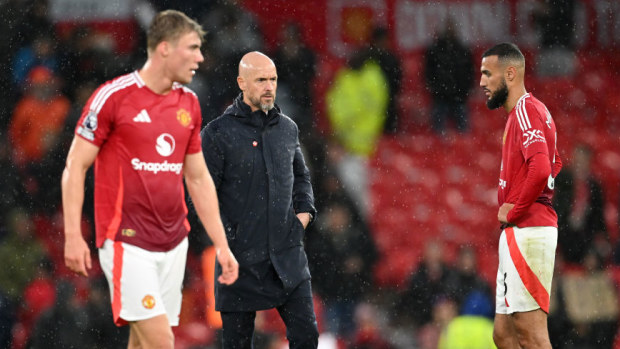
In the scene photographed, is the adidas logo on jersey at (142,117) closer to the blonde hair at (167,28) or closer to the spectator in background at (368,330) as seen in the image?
the blonde hair at (167,28)

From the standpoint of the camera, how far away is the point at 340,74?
10336mm

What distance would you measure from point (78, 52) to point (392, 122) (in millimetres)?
3329

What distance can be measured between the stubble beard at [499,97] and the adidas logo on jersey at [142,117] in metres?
2.17

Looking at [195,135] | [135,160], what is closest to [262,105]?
[195,135]

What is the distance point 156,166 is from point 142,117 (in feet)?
0.73

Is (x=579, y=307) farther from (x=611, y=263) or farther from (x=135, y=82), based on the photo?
(x=135, y=82)

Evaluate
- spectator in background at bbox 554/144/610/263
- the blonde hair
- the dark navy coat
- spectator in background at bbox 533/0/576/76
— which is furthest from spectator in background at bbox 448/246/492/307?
A: the blonde hair

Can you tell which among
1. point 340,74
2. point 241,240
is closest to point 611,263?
point 340,74

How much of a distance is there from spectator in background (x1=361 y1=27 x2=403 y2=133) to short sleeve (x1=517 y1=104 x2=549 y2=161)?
190 inches

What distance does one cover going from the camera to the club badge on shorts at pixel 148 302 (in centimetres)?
424

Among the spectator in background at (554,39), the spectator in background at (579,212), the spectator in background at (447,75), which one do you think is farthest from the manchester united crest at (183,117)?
the spectator in background at (554,39)

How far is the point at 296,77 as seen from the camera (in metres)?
9.95

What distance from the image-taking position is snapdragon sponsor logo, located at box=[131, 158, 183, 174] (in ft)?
14.0

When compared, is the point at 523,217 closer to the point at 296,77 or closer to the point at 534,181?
the point at 534,181
